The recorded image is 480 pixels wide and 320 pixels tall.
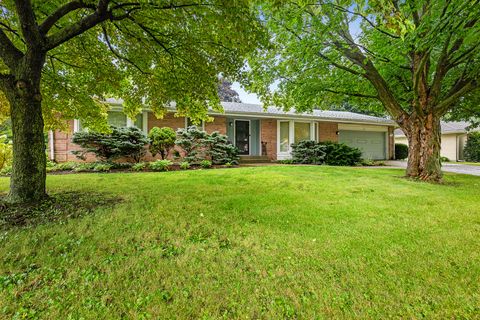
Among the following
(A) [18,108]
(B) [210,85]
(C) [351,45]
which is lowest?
A: (A) [18,108]

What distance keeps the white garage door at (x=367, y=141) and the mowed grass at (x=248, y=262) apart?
42.9 feet

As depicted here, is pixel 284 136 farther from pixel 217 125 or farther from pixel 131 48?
pixel 131 48

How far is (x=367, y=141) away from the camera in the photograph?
1697cm

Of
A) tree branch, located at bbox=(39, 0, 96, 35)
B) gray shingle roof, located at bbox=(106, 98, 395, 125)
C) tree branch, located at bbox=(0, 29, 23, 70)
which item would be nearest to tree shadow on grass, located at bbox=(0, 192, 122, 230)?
tree branch, located at bbox=(0, 29, 23, 70)

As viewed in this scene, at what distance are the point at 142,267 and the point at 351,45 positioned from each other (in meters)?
8.01

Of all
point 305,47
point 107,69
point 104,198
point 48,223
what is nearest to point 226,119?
point 305,47

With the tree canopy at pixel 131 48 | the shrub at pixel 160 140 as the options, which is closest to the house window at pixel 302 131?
the shrub at pixel 160 140

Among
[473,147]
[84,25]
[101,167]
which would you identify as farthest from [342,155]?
[473,147]

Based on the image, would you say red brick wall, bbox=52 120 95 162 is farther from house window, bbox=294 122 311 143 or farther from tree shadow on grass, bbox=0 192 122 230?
house window, bbox=294 122 311 143

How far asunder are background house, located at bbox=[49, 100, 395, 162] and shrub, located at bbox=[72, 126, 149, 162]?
1.50 m

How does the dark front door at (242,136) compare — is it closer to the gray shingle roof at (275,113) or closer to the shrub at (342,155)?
the gray shingle roof at (275,113)

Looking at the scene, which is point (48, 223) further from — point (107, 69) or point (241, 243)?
point (107, 69)

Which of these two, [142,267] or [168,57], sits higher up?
[168,57]

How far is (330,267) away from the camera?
7.00 feet
